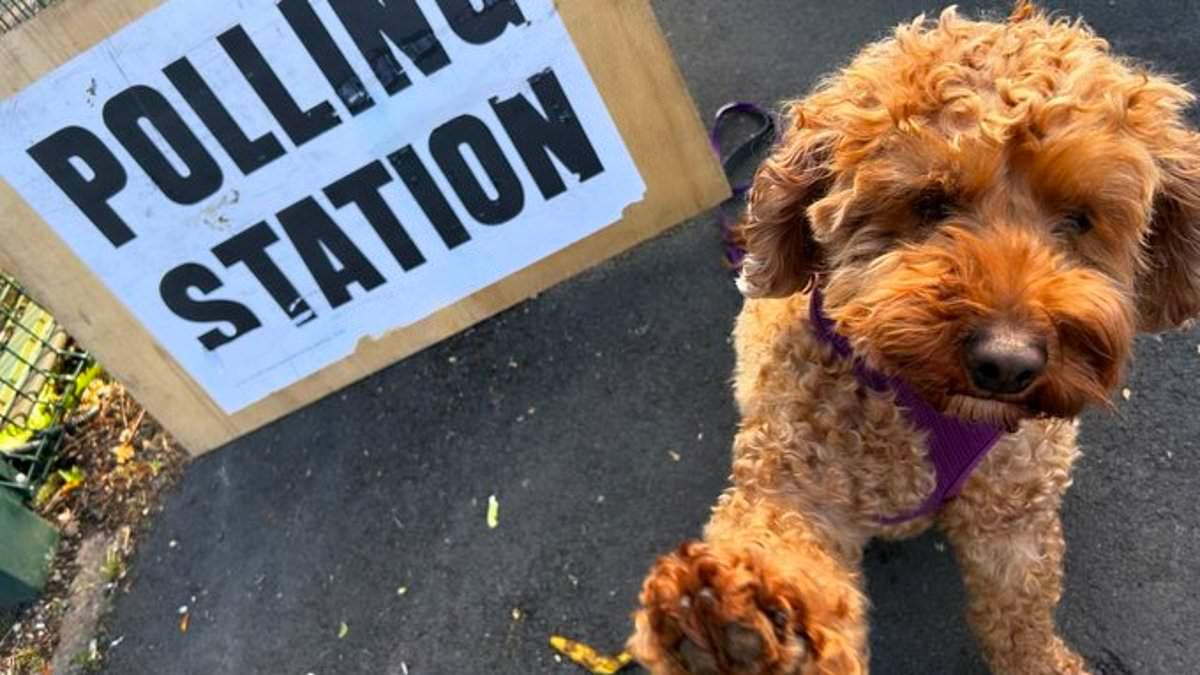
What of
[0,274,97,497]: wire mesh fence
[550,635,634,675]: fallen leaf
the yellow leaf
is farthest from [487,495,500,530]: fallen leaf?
[0,274,97,497]: wire mesh fence

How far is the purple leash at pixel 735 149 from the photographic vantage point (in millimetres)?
3713

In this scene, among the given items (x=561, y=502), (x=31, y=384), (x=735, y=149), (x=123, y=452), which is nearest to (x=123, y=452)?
(x=123, y=452)

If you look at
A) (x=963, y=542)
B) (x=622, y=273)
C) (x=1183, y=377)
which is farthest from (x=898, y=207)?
(x=622, y=273)

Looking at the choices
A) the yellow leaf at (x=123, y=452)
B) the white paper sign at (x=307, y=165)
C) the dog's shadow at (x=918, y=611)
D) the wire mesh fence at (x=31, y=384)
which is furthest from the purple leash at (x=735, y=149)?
the wire mesh fence at (x=31, y=384)

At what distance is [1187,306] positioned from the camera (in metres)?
2.07

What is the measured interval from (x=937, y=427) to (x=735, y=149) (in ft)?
7.07

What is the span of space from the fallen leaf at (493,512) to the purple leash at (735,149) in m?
1.22

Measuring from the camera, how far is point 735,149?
405 centimetres

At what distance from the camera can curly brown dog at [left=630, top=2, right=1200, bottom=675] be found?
175 centimetres

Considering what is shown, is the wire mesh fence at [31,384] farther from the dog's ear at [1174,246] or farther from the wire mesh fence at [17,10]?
the dog's ear at [1174,246]

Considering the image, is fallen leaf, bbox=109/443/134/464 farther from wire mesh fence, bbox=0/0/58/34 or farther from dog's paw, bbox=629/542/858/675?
dog's paw, bbox=629/542/858/675

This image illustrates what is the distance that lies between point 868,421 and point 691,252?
1.75m

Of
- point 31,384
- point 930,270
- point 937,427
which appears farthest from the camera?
point 31,384

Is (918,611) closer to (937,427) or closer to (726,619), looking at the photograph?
(937,427)
